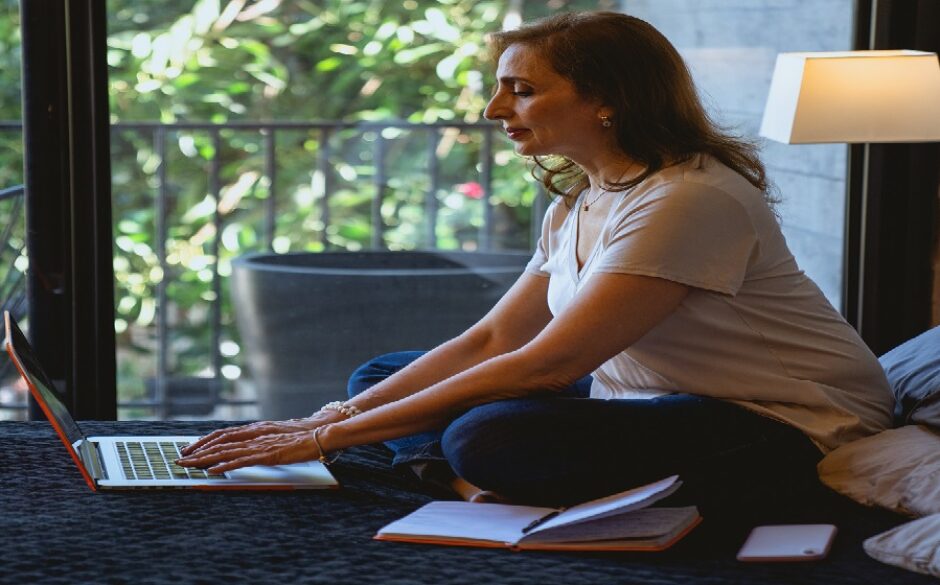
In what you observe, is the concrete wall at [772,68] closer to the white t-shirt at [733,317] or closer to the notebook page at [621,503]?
the white t-shirt at [733,317]

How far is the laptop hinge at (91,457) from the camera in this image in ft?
6.59

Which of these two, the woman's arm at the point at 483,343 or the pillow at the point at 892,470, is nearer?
the pillow at the point at 892,470

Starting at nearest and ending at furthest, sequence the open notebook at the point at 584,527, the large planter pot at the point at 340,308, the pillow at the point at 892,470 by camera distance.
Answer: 1. the open notebook at the point at 584,527
2. the pillow at the point at 892,470
3. the large planter pot at the point at 340,308

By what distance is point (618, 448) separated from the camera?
1912 millimetres

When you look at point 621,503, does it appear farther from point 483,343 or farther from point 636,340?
point 483,343

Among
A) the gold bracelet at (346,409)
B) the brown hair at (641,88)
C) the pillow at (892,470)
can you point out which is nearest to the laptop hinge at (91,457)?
the gold bracelet at (346,409)

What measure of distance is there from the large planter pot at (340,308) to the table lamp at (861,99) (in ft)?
2.38

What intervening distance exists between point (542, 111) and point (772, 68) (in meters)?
1.20

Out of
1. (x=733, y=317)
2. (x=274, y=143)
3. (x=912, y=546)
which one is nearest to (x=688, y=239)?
(x=733, y=317)

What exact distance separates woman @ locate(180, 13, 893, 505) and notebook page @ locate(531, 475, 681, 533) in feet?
0.42

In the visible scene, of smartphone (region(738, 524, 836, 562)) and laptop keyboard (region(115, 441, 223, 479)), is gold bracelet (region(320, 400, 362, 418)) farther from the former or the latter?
smartphone (region(738, 524, 836, 562))

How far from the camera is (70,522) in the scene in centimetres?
181

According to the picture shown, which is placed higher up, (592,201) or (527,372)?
(592,201)

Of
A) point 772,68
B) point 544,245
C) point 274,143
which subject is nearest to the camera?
point 544,245
